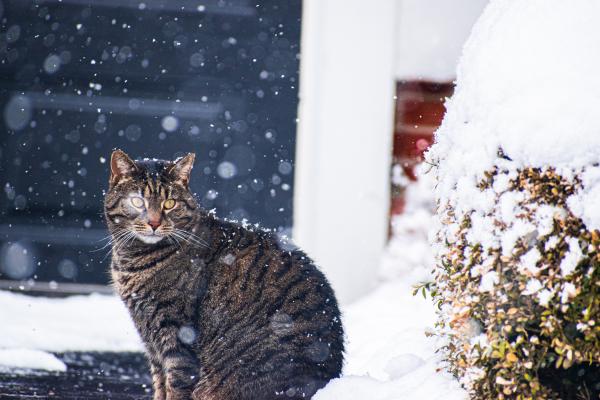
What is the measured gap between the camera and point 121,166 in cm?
293

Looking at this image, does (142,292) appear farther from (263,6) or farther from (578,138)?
(263,6)

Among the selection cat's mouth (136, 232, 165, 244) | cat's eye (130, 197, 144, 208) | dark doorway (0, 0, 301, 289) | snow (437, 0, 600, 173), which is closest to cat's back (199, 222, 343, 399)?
cat's mouth (136, 232, 165, 244)

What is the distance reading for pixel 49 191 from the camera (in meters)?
4.74

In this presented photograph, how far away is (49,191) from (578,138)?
3625mm

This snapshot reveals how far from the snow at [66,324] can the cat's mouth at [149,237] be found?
141 centimetres

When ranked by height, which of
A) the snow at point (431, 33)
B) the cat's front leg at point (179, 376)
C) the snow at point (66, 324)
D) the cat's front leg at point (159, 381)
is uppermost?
the snow at point (431, 33)

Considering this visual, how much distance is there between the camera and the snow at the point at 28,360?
353 centimetres

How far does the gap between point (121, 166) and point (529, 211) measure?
5.28 ft

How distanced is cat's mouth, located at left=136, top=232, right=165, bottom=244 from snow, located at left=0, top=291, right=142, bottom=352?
141 cm

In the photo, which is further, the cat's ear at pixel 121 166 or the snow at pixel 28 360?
the snow at pixel 28 360

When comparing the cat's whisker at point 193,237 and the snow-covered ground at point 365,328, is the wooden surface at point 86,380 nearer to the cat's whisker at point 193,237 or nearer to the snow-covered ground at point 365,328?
the snow-covered ground at point 365,328

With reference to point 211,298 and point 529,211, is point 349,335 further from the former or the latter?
point 529,211

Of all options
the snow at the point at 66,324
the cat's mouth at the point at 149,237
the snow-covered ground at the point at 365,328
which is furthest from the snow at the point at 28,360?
the cat's mouth at the point at 149,237

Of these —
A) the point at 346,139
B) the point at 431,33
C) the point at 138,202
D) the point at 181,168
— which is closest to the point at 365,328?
the point at 346,139
